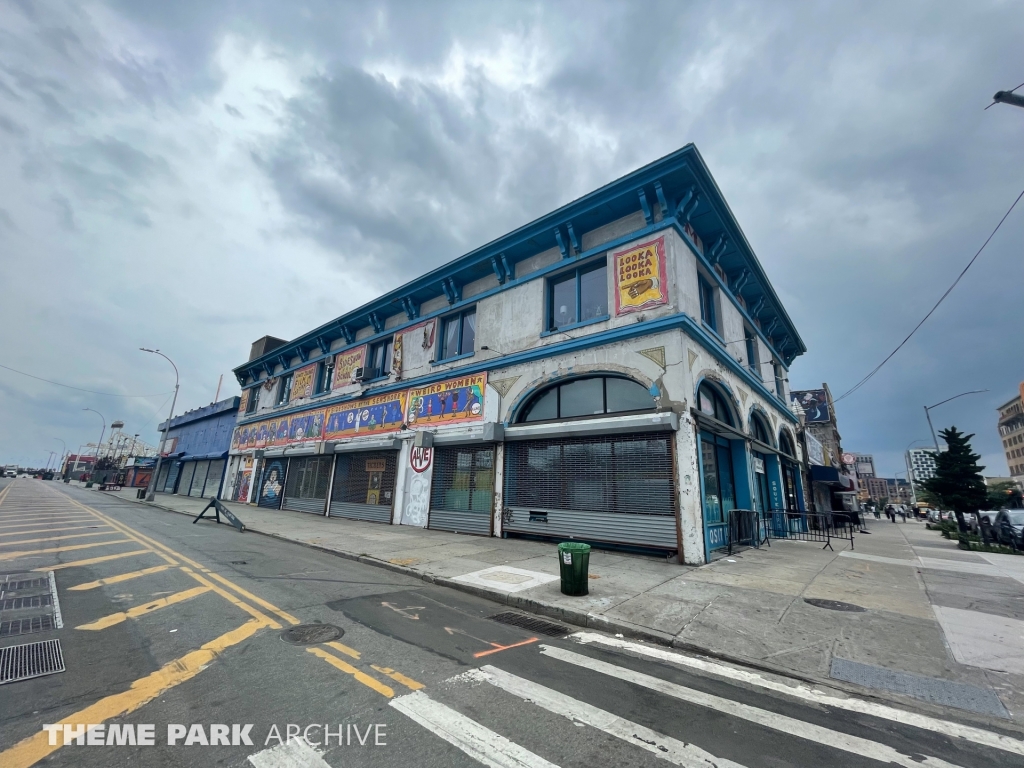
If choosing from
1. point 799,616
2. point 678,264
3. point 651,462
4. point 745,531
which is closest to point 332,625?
point 799,616

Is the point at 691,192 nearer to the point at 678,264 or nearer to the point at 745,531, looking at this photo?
the point at 678,264

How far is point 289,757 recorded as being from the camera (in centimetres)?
292

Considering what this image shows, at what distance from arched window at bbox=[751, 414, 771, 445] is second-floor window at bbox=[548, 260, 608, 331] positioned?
8.84m

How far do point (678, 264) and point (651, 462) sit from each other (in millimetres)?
5898

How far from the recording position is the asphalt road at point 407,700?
3.07 m

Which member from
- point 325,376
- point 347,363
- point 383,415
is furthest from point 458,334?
point 325,376

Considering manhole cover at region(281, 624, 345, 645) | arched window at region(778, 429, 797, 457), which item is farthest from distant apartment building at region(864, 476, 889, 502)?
manhole cover at region(281, 624, 345, 645)

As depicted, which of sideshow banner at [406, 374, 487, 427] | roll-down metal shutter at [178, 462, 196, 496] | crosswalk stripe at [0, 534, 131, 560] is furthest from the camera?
roll-down metal shutter at [178, 462, 196, 496]

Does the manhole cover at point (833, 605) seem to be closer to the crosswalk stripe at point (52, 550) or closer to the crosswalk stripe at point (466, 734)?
the crosswalk stripe at point (466, 734)

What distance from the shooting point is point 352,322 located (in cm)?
2394

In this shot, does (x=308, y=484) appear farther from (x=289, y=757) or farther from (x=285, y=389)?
(x=289, y=757)

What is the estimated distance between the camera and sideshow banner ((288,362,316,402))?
89.0 feet

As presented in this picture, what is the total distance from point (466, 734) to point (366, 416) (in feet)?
64.7

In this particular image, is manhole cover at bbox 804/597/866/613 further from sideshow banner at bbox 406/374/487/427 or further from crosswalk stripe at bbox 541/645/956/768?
sideshow banner at bbox 406/374/487/427
